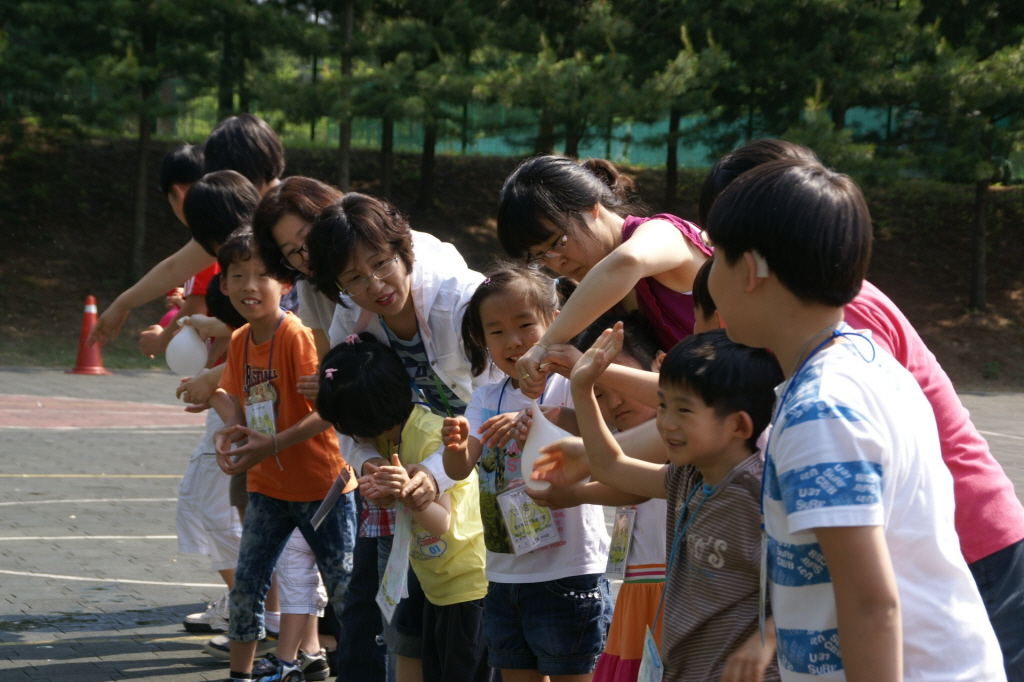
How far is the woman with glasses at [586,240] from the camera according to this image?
2.74 metres

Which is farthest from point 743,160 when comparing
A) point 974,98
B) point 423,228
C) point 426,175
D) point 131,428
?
point 426,175

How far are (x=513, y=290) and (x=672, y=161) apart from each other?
18899 mm

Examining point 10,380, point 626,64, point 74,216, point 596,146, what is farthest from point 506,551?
point 74,216

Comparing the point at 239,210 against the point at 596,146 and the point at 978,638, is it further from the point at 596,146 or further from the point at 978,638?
the point at 596,146

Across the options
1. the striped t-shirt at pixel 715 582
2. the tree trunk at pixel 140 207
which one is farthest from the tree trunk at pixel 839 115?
the striped t-shirt at pixel 715 582

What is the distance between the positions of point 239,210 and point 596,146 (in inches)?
672

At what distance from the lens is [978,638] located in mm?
1626

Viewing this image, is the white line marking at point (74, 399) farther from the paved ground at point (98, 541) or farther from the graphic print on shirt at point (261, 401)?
the graphic print on shirt at point (261, 401)

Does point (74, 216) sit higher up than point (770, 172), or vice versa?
point (770, 172)

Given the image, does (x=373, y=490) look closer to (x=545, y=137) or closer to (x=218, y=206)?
(x=218, y=206)

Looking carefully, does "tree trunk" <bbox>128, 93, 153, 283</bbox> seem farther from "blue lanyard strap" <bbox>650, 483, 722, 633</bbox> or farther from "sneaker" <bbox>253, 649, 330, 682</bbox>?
"blue lanyard strap" <bbox>650, 483, 722, 633</bbox>

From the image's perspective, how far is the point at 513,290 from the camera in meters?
3.19

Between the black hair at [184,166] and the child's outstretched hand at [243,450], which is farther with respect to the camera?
the black hair at [184,166]

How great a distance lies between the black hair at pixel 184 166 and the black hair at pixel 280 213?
1.23 meters
